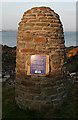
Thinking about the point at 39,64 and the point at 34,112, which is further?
the point at 34,112

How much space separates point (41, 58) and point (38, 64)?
0.21 metres

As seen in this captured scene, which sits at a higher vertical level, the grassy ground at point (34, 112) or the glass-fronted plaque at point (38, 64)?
the glass-fronted plaque at point (38, 64)

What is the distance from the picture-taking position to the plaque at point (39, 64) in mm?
7680

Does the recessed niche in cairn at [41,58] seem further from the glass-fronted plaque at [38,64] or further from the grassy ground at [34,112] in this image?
the grassy ground at [34,112]

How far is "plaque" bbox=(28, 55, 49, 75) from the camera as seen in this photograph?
25.2ft

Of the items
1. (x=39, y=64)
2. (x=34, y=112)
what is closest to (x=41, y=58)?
(x=39, y=64)

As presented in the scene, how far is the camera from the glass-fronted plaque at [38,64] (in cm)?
768

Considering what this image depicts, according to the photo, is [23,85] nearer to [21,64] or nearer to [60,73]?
[21,64]

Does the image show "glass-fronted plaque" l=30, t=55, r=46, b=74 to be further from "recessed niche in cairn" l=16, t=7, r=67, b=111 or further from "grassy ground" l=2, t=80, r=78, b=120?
"grassy ground" l=2, t=80, r=78, b=120

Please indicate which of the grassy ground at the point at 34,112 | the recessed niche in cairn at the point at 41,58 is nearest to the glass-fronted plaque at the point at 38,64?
the recessed niche in cairn at the point at 41,58

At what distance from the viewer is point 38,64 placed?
7.72m

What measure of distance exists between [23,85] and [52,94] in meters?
0.95

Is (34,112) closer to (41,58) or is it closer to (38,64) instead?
(38,64)

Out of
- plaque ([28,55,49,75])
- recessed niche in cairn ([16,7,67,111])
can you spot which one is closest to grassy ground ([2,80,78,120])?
recessed niche in cairn ([16,7,67,111])
